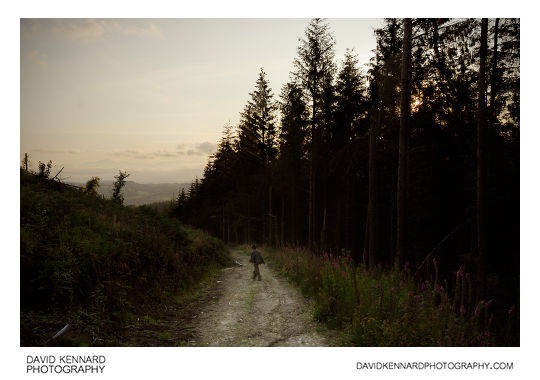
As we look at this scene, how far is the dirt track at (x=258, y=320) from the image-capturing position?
5.13 m

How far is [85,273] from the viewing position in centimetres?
575

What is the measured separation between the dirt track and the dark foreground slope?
1.36m

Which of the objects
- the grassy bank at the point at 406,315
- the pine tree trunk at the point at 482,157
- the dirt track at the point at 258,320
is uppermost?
the pine tree trunk at the point at 482,157

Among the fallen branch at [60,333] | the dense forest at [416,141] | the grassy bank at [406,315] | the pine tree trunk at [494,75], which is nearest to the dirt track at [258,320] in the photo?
the grassy bank at [406,315]

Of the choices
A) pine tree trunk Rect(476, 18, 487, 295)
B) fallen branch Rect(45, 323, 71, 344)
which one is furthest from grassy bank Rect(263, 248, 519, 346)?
fallen branch Rect(45, 323, 71, 344)

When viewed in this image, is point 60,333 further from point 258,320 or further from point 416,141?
point 416,141

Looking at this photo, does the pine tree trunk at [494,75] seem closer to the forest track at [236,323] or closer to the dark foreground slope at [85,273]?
the forest track at [236,323]

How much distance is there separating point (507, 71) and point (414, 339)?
9.71m

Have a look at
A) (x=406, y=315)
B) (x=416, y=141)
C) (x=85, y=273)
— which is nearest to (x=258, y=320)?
(x=406, y=315)

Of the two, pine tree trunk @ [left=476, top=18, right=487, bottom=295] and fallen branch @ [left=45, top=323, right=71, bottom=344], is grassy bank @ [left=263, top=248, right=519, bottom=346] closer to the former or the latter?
pine tree trunk @ [left=476, top=18, right=487, bottom=295]

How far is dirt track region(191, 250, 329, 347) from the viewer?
5.13 m

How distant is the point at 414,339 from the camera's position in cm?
438

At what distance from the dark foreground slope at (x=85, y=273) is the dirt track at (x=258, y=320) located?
1361 millimetres
